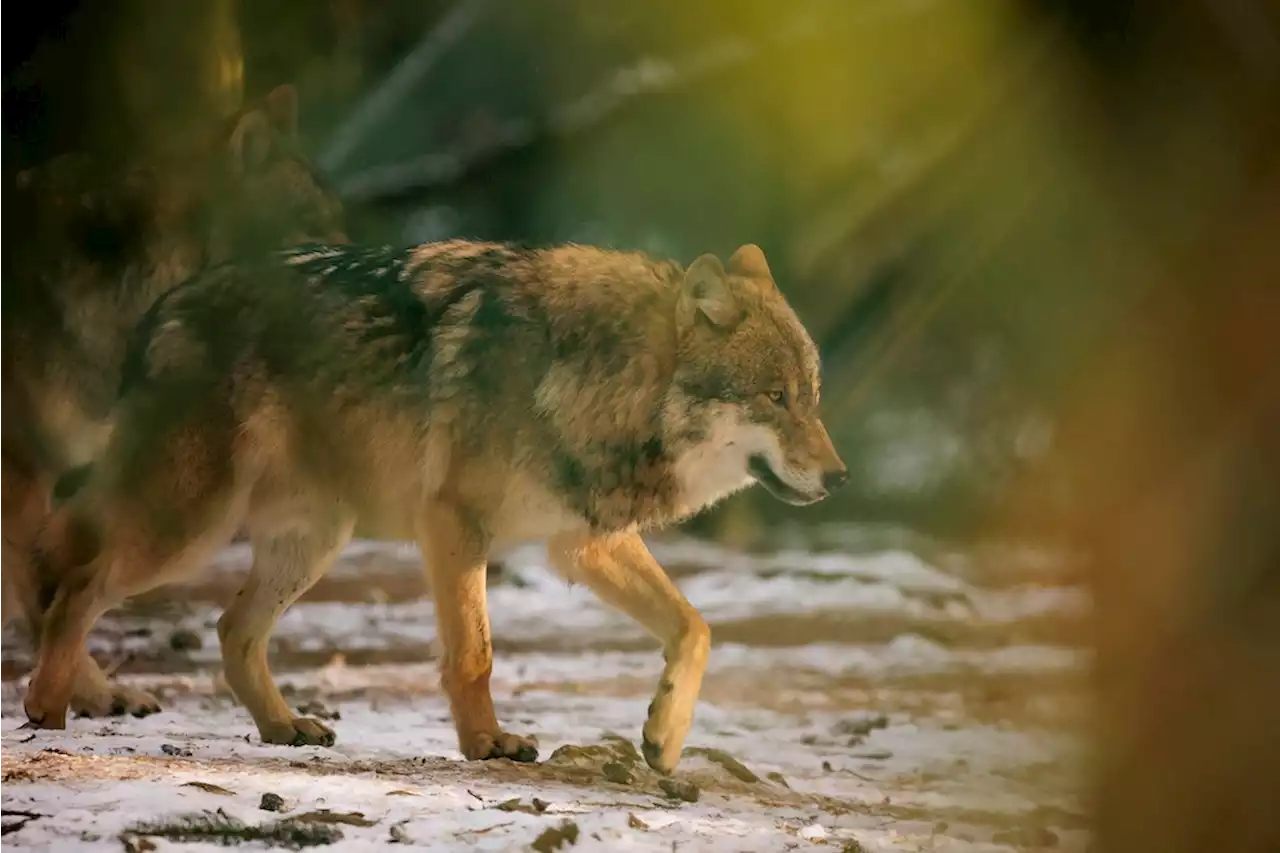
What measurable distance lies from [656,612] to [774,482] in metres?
0.44

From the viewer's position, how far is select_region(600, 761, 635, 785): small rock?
2.34 m

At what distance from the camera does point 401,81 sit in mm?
3332

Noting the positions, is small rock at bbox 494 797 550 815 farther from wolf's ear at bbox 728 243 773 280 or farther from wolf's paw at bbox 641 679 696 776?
wolf's ear at bbox 728 243 773 280

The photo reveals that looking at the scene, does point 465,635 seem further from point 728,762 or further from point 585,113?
point 585,113

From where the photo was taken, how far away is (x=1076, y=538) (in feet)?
9.76

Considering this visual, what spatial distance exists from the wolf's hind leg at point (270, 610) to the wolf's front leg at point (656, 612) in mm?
622

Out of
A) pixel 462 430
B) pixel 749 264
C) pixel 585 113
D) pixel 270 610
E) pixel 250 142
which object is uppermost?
pixel 585 113

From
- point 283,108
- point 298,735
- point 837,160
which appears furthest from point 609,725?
point 283,108

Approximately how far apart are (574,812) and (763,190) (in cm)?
203

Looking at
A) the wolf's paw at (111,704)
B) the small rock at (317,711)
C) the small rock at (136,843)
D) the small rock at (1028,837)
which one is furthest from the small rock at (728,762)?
the wolf's paw at (111,704)

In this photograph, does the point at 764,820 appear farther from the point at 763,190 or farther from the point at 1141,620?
the point at 763,190

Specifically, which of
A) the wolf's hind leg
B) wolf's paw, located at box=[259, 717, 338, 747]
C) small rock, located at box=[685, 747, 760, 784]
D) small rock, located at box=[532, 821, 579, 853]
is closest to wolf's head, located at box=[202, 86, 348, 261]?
the wolf's hind leg

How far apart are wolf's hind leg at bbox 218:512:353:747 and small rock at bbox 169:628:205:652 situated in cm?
81

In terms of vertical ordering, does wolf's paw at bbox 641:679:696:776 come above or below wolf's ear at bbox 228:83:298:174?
below
